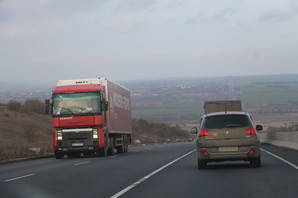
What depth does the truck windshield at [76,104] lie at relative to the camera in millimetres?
31812

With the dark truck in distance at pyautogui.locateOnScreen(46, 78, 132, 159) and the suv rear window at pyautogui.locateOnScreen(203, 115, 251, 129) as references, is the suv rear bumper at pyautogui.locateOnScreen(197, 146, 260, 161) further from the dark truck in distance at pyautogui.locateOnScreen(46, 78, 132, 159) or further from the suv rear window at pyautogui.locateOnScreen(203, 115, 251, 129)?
the dark truck in distance at pyautogui.locateOnScreen(46, 78, 132, 159)

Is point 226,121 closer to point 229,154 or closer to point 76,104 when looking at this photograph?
point 229,154

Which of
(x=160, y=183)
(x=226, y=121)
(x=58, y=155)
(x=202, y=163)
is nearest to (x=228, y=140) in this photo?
(x=226, y=121)

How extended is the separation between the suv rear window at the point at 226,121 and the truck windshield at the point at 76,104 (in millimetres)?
12619

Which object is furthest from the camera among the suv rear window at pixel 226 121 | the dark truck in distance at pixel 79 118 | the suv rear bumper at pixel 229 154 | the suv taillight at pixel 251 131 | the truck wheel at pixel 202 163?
the dark truck in distance at pixel 79 118

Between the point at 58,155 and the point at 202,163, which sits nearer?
the point at 202,163

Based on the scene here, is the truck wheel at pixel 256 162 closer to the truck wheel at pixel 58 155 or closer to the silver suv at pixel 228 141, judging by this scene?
the silver suv at pixel 228 141

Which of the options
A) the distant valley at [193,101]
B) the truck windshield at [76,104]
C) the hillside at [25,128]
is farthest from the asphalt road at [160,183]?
the distant valley at [193,101]

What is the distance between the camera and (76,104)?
31.9 meters

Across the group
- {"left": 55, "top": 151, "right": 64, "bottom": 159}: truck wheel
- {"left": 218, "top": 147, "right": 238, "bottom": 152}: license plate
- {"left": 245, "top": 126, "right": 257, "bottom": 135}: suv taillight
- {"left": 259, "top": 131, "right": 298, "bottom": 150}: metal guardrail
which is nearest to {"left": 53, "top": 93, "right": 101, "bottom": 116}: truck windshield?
{"left": 55, "top": 151, "right": 64, "bottom": 159}: truck wheel

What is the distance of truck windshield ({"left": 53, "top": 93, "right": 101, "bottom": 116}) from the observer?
3181 cm

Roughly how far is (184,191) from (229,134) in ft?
19.0

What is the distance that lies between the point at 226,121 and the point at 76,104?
13414 millimetres

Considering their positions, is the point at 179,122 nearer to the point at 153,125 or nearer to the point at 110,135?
the point at 153,125
